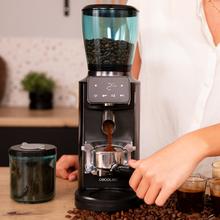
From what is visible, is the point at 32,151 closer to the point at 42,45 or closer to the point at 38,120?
the point at 38,120

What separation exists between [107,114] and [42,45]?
236 cm

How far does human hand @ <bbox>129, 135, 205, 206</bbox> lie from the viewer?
1126mm

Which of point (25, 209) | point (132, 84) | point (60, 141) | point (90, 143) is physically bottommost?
point (60, 141)

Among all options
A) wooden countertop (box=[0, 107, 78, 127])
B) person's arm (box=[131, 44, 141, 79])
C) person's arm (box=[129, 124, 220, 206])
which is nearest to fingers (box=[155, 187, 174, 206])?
person's arm (box=[129, 124, 220, 206])

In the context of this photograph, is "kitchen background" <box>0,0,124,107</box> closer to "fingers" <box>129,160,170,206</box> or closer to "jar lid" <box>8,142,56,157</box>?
"jar lid" <box>8,142,56,157</box>

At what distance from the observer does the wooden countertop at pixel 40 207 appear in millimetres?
1175

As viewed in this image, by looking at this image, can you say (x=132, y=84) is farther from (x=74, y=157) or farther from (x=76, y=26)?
(x=76, y=26)

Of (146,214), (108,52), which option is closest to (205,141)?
(146,214)

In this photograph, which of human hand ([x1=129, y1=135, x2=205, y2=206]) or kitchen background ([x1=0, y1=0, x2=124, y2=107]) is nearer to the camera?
human hand ([x1=129, y1=135, x2=205, y2=206])

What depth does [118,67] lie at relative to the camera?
1289mm

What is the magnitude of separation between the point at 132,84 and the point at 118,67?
0.06 meters

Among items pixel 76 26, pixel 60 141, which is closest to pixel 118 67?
pixel 60 141

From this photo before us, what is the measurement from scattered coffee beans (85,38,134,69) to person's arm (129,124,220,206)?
0.87 ft

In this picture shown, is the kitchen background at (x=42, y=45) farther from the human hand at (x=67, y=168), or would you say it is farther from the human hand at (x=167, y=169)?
the human hand at (x=167, y=169)
